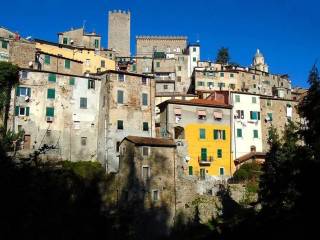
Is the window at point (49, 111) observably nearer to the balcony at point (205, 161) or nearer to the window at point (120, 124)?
the window at point (120, 124)

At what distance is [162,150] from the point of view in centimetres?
4325

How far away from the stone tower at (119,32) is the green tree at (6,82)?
175ft

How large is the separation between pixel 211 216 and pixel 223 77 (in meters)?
44.9

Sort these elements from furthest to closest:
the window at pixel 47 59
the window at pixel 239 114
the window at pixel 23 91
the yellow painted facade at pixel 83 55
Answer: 1. the yellow painted facade at pixel 83 55
2. the window at pixel 239 114
3. the window at pixel 47 59
4. the window at pixel 23 91

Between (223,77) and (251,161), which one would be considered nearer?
(251,161)

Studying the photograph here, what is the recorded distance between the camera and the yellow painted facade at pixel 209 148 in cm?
5109

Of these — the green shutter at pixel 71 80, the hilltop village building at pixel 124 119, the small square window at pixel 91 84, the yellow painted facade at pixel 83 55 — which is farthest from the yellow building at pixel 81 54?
the green shutter at pixel 71 80

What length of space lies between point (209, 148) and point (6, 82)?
24728 mm

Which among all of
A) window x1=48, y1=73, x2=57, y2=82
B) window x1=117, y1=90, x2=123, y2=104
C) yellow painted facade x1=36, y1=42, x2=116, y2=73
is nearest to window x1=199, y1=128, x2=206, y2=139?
window x1=117, y1=90, x2=123, y2=104

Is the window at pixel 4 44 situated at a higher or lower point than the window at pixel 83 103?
higher

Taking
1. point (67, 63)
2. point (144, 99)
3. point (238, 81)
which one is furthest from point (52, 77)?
point (238, 81)

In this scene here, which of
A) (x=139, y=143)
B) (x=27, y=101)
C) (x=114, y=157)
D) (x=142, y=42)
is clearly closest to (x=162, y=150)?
(x=139, y=143)

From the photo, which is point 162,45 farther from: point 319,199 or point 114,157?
point 319,199

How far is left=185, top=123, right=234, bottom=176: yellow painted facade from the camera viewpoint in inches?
2012
